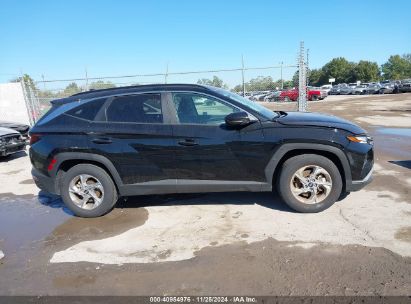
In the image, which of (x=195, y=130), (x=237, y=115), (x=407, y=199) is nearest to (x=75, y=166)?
(x=195, y=130)

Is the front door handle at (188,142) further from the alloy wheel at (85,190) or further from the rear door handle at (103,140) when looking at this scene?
the alloy wheel at (85,190)

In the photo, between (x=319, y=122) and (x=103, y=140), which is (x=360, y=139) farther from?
(x=103, y=140)

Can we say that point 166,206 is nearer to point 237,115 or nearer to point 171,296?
point 237,115

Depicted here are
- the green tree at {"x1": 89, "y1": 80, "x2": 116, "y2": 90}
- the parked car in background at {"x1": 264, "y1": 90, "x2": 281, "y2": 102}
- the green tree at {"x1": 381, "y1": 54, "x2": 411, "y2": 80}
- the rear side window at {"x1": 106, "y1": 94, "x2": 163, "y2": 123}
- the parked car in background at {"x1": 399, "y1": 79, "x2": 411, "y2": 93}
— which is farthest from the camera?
the green tree at {"x1": 381, "y1": 54, "x2": 411, "y2": 80}

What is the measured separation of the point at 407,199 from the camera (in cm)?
489

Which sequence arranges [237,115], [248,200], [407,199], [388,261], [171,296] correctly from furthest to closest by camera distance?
[248,200]
[407,199]
[237,115]
[388,261]
[171,296]

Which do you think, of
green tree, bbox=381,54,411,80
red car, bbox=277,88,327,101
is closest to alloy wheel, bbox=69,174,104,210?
red car, bbox=277,88,327,101

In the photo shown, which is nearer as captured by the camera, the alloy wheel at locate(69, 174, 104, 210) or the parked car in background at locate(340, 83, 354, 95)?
the alloy wheel at locate(69, 174, 104, 210)

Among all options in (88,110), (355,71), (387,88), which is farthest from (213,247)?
(355,71)

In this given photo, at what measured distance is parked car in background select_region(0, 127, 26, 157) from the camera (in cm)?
930

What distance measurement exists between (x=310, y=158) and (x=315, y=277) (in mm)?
1699

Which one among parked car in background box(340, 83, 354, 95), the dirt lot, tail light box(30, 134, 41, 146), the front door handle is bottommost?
parked car in background box(340, 83, 354, 95)

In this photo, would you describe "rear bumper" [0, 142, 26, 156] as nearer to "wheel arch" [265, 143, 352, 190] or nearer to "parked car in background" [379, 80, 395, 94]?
"wheel arch" [265, 143, 352, 190]

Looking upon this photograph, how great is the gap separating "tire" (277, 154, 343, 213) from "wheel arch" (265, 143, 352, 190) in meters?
0.08
